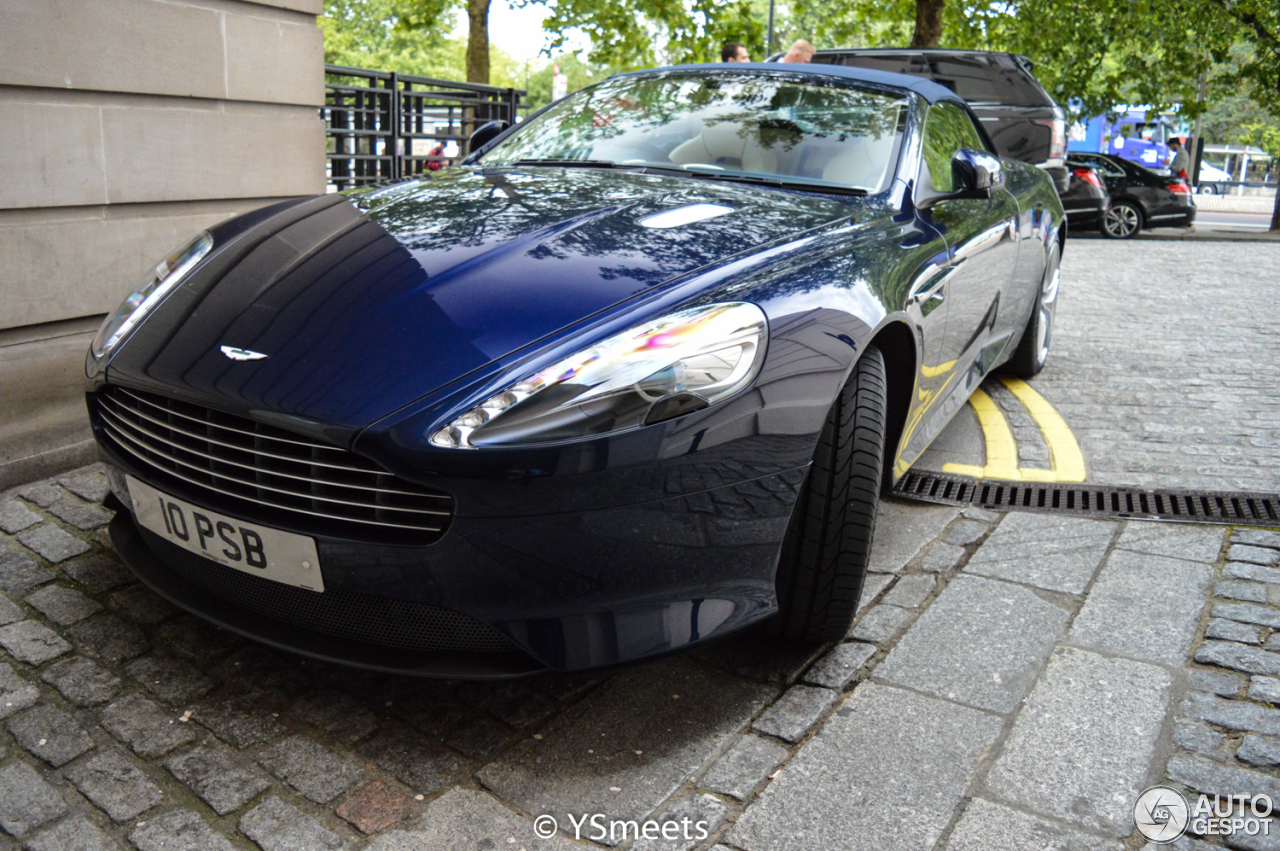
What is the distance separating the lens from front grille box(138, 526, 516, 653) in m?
1.99

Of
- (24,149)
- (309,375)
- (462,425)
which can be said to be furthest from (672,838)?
(24,149)

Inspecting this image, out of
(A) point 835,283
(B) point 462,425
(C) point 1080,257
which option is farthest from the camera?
(C) point 1080,257

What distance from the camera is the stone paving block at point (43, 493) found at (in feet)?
11.2

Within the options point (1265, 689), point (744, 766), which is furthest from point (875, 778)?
point (1265, 689)

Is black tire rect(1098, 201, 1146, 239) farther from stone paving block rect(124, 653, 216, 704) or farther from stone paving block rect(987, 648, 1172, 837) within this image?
stone paving block rect(124, 653, 216, 704)

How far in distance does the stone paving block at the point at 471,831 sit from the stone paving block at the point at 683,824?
0.40ft

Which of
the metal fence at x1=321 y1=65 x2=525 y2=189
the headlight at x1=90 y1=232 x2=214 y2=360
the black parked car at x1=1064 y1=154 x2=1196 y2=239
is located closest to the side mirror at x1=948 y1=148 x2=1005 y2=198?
the headlight at x1=90 y1=232 x2=214 y2=360

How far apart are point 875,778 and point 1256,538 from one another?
6.55ft

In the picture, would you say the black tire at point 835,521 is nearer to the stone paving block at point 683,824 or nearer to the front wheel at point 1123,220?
the stone paving block at point 683,824

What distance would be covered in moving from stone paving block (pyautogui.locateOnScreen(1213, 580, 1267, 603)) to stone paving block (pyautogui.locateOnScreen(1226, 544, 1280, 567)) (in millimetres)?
175

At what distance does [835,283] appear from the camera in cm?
243

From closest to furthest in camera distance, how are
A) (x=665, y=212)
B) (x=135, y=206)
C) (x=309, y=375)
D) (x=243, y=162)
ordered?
(x=309, y=375) → (x=665, y=212) → (x=135, y=206) → (x=243, y=162)

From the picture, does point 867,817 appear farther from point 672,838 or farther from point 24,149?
point 24,149

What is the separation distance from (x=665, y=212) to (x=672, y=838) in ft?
4.92
